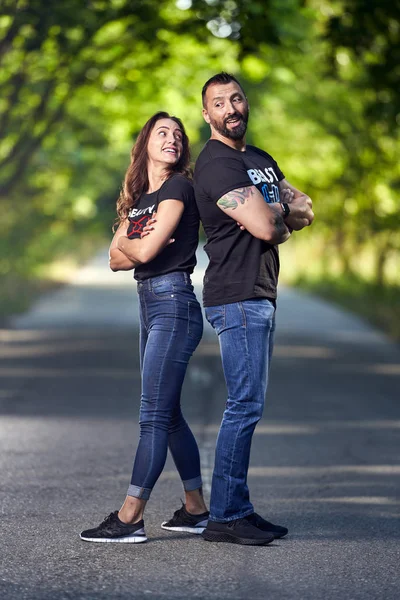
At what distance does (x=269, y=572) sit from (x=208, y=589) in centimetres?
42

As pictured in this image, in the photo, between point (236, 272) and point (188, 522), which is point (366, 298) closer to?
point (188, 522)

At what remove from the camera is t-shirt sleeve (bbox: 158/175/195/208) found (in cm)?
614

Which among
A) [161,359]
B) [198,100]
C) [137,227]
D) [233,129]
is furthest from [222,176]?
[198,100]

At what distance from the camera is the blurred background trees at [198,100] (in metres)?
16.4

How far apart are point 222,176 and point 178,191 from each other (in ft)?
0.87

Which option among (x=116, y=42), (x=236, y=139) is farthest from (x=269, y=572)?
(x=116, y=42)

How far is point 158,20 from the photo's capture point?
1945 centimetres

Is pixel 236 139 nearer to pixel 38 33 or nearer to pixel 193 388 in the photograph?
pixel 193 388

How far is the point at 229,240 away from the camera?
239 inches

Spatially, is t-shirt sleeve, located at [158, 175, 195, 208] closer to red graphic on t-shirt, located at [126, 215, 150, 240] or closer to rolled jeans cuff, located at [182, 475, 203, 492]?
red graphic on t-shirt, located at [126, 215, 150, 240]

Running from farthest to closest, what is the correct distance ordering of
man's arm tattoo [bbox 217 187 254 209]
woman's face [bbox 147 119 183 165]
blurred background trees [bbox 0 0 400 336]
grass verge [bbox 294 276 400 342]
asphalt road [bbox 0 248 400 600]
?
grass verge [bbox 294 276 400 342] → blurred background trees [bbox 0 0 400 336] → woman's face [bbox 147 119 183 165] → man's arm tattoo [bbox 217 187 254 209] → asphalt road [bbox 0 248 400 600]

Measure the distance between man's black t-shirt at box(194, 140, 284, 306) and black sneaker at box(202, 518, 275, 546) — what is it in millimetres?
974

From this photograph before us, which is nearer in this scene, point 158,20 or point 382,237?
point 158,20

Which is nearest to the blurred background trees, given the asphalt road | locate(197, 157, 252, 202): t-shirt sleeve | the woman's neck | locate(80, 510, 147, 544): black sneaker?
the asphalt road
